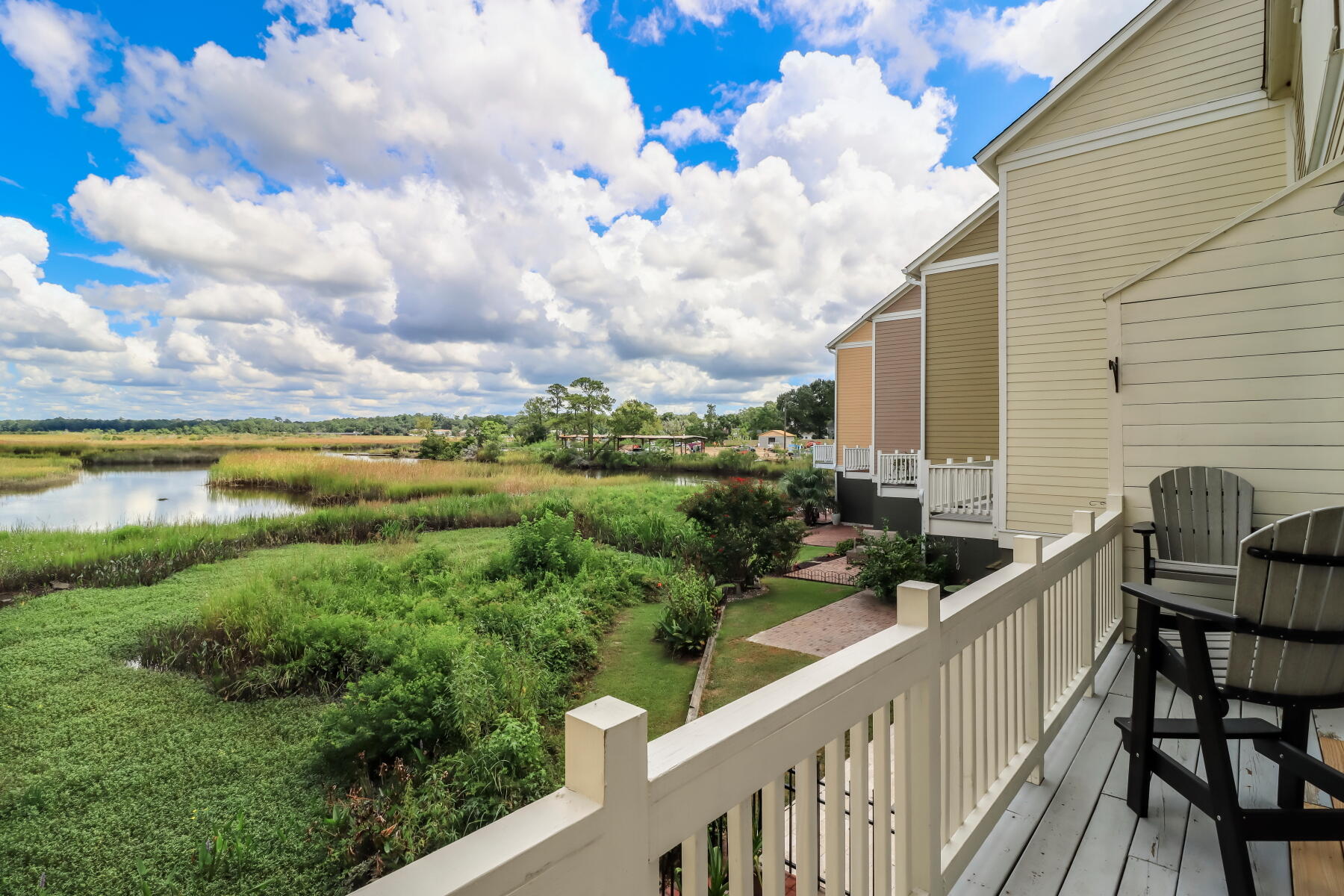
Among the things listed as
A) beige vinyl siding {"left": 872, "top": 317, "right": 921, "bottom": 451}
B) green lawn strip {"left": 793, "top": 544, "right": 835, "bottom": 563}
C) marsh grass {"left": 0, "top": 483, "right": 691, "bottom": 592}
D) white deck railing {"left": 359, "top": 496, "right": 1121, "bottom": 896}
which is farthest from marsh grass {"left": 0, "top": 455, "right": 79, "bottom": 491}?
beige vinyl siding {"left": 872, "top": 317, "right": 921, "bottom": 451}

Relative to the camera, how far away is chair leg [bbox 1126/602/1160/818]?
1745 mm

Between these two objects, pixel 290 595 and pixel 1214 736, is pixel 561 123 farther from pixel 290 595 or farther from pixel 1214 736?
pixel 1214 736

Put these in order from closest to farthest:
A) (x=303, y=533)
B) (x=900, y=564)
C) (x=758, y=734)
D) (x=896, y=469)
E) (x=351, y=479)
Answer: (x=758, y=734)
(x=900, y=564)
(x=303, y=533)
(x=896, y=469)
(x=351, y=479)

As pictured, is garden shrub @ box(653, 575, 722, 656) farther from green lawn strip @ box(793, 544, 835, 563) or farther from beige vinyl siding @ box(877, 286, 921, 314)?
beige vinyl siding @ box(877, 286, 921, 314)

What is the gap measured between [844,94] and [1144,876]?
13.6 m

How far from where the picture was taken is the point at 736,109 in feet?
56.9

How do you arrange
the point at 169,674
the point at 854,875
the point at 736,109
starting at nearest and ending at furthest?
the point at 854,875 < the point at 169,674 < the point at 736,109

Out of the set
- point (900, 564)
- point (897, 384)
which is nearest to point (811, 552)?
point (900, 564)

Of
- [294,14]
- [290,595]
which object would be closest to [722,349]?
[294,14]

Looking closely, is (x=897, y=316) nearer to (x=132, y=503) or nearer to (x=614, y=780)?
(x=614, y=780)

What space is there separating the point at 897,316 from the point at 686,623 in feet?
31.3

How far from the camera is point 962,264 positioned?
8.48m

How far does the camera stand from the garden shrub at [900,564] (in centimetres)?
718

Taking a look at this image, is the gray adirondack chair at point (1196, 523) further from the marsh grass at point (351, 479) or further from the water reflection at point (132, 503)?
the water reflection at point (132, 503)
